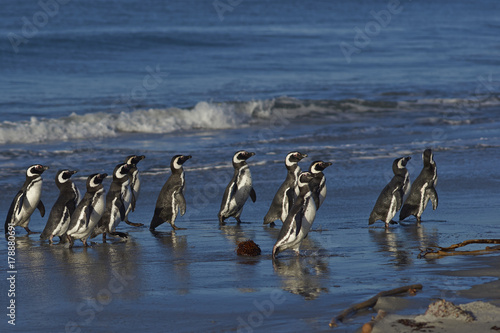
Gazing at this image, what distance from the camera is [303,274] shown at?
5977mm

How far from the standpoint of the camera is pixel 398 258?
6383 mm

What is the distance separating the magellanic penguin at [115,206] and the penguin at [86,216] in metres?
Answer: 0.15

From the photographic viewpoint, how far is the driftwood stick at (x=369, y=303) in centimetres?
466

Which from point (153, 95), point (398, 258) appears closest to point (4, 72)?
point (153, 95)

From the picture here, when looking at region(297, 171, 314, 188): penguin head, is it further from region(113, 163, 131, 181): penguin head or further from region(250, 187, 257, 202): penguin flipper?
region(113, 163, 131, 181): penguin head

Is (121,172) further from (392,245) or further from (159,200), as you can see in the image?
(392,245)

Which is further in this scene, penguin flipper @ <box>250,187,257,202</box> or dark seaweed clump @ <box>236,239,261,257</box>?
penguin flipper @ <box>250,187,257,202</box>

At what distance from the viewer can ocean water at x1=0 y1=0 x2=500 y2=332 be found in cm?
545

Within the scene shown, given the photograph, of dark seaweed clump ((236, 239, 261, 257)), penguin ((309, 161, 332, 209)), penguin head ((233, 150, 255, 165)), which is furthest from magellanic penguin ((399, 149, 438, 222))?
dark seaweed clump ((236, 239, 261, 257))

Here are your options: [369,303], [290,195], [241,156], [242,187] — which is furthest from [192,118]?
[369,303]

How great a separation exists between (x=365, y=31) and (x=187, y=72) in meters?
15.8

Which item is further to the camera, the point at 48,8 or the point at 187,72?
the point at 48,8

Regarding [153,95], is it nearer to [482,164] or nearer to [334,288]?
[482,164]

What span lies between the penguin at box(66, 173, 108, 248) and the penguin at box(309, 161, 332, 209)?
223cm
